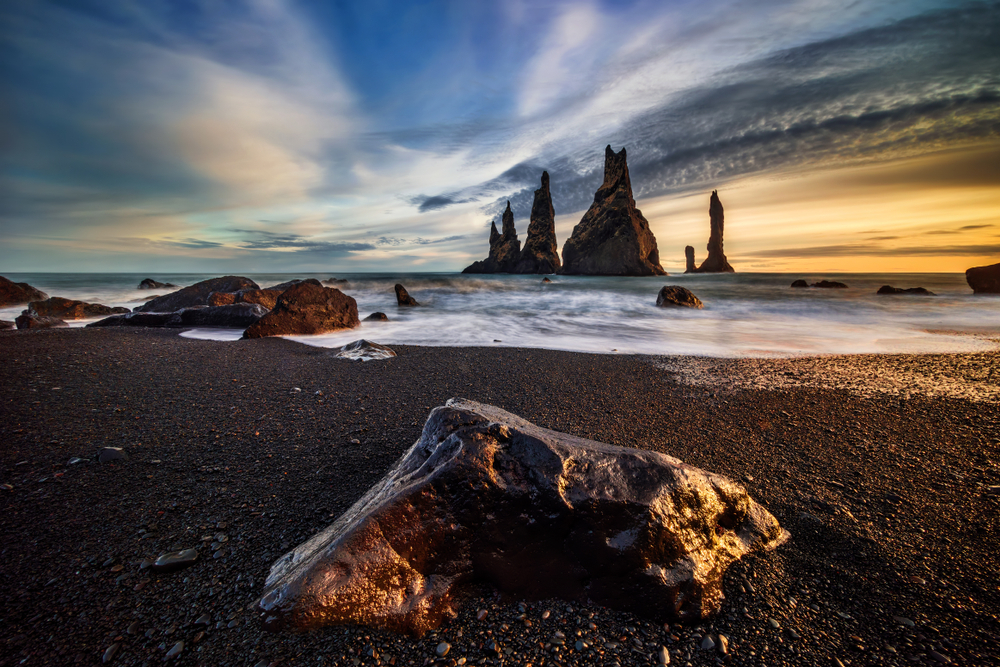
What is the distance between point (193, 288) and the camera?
11.6m

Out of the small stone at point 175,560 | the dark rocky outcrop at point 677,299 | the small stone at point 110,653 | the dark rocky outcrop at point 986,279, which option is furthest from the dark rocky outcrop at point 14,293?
the dark rocky outcrop at point 986,279

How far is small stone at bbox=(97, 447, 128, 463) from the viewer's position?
2.29 meters

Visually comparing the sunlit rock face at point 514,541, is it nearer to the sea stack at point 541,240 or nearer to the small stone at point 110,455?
the small stone at point 110,455

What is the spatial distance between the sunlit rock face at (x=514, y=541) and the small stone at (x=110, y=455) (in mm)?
1591

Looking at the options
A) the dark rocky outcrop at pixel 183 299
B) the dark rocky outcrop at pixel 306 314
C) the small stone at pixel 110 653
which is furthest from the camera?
the dark rocky outcrop at pixel 183 299

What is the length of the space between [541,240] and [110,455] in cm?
8024

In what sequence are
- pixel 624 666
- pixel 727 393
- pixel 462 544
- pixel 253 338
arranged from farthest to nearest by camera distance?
pixel 253 338 → pixel 727 393 → pixel 462 544 → pixel 624 666

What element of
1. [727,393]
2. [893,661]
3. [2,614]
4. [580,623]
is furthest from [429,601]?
[727,393]

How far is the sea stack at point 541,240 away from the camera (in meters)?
78.6

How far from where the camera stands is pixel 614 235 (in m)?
60.8

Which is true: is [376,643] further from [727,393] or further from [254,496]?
[727,393]

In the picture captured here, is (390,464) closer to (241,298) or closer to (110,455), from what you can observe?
(110,455)

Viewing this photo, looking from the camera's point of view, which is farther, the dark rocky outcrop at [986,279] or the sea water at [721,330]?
the dark rocky outcrop at [986,279]

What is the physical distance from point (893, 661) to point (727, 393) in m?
2.99
